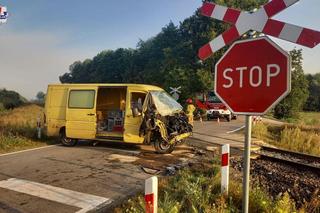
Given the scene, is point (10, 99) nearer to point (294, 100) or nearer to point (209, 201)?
point (294, 100)

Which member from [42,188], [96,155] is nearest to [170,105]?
[96,155]

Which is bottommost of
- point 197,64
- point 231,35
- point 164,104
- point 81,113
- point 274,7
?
point 81,113

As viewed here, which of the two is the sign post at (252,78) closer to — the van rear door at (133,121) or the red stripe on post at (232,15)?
the red stripe on post at (232,15)

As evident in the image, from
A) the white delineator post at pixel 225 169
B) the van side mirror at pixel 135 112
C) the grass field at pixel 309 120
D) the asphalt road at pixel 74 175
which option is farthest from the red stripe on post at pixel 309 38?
the grass field at pixel 309 120

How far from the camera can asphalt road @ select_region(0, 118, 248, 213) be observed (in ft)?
21.3

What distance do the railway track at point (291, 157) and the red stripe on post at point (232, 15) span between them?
7.38m

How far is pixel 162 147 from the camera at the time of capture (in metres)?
11.5

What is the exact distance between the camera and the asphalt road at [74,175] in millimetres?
6480

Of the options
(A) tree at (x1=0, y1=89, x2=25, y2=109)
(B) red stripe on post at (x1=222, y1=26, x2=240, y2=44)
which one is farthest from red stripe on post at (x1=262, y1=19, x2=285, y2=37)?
(A) tree at (x1=0, y1=89, x2=25, y2=109)

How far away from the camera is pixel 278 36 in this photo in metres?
3.47

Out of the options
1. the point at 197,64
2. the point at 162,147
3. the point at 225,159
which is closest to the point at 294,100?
the point at 197,64

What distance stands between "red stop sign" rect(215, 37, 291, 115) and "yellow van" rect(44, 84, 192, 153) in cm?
754

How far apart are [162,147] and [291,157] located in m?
4.77

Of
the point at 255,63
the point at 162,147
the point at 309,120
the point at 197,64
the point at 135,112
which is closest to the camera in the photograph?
the point at 255,63
